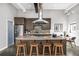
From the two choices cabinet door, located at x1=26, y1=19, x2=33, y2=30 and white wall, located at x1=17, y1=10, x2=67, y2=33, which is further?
cabinet door, located at x1=26, y1=19, x2=33, y2=30

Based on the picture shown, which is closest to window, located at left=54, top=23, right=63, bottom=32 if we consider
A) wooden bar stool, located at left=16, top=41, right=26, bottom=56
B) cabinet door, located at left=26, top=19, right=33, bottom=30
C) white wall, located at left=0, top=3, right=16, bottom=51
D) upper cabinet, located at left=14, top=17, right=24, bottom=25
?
cabinet door, located at left=26, top=19, right=33, bottom=30

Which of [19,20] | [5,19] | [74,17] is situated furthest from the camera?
[74,17]

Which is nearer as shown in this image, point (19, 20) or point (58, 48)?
point (58, 48)

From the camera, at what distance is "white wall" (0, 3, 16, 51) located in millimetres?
7487

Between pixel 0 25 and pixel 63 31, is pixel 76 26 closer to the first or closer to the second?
pixel 63 31

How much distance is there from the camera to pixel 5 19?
26.1 feet

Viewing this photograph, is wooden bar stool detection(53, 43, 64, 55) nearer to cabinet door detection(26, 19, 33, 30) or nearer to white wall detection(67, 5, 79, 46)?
white wall detection(67, 5, 79, 46)

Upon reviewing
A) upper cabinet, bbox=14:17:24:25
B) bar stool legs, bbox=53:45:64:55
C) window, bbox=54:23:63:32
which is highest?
upper cabinet, bbox=14:17:24:25

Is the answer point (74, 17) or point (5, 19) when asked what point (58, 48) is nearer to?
point (74, 17)

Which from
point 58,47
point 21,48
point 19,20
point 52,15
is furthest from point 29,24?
point 58,47

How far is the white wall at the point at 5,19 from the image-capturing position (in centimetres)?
749

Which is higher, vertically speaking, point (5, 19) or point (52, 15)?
point (52, 15)

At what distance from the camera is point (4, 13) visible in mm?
7820

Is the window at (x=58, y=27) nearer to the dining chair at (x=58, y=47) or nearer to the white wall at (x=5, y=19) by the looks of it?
the dining chair at (x=58, y=47)
